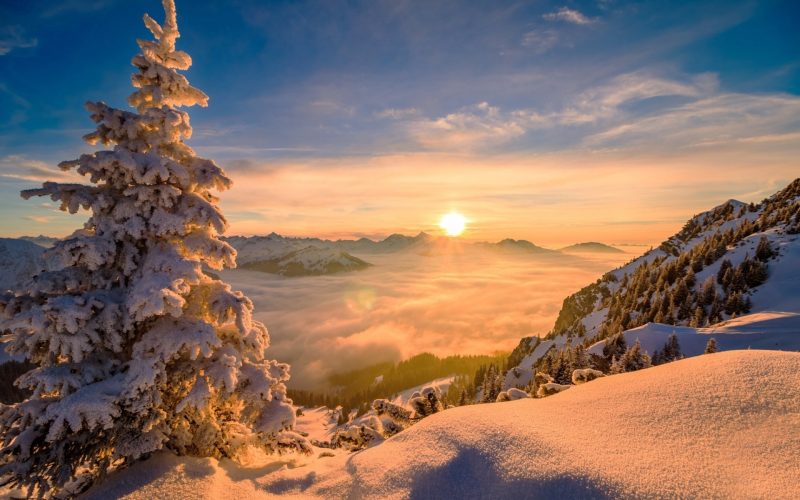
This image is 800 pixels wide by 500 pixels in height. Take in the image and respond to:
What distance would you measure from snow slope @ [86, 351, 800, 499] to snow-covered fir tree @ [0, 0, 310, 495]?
3.71 ft

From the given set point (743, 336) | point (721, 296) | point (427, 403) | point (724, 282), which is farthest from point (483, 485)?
point (724, 282)

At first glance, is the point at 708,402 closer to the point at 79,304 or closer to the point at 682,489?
the point at 682,489

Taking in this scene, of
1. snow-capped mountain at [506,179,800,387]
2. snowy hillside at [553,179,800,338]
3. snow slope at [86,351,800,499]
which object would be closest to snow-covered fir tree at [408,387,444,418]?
snow slope at [86,351,800,499]

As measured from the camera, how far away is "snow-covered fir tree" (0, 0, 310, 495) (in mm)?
7855

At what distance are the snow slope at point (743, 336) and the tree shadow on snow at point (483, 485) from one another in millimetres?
43960

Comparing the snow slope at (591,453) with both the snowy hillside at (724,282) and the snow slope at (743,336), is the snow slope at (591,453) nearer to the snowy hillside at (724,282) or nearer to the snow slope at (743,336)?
the snow slope at (743,336)

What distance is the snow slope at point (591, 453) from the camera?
538 centimetres

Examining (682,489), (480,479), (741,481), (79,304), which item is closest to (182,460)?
(79,304)

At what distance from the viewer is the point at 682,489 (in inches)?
198

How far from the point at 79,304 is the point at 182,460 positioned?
193 inches

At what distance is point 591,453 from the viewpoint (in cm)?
620

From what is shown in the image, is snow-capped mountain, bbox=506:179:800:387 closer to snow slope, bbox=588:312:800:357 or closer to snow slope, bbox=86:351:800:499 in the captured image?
snow slope, bbox=588:312:800:357

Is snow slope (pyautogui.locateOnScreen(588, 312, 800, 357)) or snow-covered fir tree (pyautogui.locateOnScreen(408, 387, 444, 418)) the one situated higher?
snow-covered fir tree (pyautogui.locateOnScreen(408, 387, 444, 418))

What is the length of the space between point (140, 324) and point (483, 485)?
10.0m
